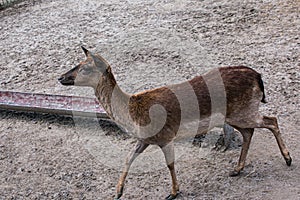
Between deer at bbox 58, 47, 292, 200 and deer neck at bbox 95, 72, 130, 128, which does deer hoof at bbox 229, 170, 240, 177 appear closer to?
deer at bbox 58, 47, 292, 200

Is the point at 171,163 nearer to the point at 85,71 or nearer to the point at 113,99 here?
the point at 113,99

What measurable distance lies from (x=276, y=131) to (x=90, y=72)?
1.39 m

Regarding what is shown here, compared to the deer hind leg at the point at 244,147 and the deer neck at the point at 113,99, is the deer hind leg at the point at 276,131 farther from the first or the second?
the deer neck at the point at 113,99

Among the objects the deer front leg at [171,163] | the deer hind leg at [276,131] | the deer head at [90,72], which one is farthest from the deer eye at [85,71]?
the deer hind leg at [276,131]

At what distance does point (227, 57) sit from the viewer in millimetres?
5477

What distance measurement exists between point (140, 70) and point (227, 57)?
0.94m

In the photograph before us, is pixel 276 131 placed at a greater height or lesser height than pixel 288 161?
greater

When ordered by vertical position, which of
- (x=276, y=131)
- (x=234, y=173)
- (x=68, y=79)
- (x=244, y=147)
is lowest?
(x=234, y=173)

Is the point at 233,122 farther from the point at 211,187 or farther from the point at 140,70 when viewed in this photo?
the point at 140,70

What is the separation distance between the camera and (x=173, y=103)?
3.43 m

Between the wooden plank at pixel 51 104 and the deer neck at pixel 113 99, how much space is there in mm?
1075

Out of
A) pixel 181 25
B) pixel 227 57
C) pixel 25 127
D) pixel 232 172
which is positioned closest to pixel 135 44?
pixel 181 25

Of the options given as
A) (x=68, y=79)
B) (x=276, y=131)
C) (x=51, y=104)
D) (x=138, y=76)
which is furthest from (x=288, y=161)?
(x=51, y=104)

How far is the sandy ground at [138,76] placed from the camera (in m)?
3.79
